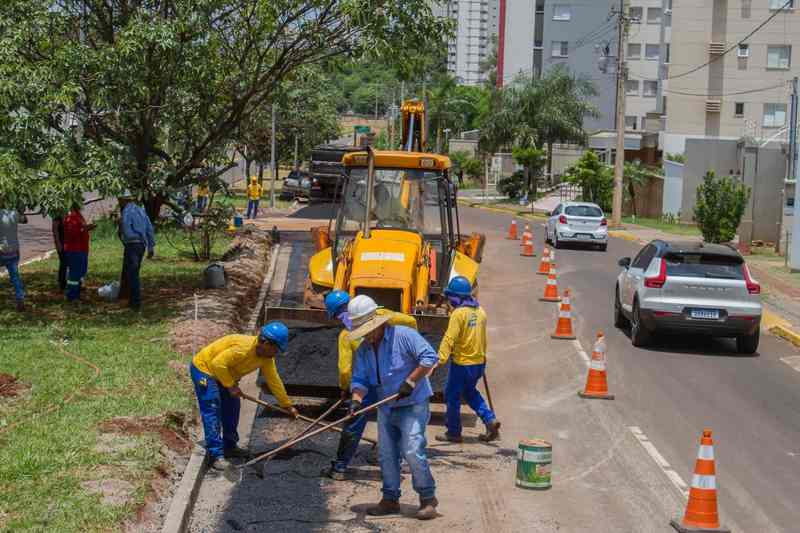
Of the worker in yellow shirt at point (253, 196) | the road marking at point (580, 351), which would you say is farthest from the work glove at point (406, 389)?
the worker in yellow shirt at point (253, 196)

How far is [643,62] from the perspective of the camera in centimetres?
9144

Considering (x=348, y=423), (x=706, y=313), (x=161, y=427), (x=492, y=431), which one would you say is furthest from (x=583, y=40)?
(x=348, y=423)

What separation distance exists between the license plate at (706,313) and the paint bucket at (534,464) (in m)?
→ 7.76

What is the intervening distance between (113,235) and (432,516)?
23.7 metres

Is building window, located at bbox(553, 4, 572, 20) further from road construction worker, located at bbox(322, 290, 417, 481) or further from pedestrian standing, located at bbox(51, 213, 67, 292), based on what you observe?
road construction worker, located at bbox(322, 290, 417, 481)

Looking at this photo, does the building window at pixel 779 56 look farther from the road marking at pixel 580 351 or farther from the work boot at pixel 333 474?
the work boot at pixel 333 474

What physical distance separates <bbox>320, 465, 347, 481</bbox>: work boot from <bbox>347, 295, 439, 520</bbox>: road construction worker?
3.30ft

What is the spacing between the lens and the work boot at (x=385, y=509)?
915cm

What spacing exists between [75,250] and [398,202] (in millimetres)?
6526

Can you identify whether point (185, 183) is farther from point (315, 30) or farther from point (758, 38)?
point (758, 38)

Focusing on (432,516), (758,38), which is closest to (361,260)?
(432,516)

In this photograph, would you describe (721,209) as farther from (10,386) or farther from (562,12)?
(562,12)

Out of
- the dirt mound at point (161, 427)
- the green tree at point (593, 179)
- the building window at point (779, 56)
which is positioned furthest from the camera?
the building window at point (779, 56)

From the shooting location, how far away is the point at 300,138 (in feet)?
207
